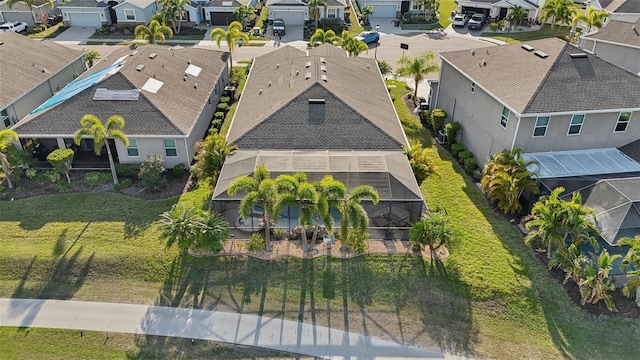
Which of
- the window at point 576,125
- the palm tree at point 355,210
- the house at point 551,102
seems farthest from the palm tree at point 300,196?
the window at point 576,125

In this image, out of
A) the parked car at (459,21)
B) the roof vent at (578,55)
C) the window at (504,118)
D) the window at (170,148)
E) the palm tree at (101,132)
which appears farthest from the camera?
the parked car at (459,21)

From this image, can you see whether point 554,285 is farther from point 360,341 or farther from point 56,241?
point 56,241

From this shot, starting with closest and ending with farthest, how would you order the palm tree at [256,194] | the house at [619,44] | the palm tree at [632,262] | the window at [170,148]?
the palm tree at [632,262] < the palm tree at [256,194] < the window at [170,148] < the house at [619,44]

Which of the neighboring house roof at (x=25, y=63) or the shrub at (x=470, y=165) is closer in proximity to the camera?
the shrub at (x=470, y=165)

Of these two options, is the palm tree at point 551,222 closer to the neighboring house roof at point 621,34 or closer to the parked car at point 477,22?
the neighboring house roof at point 621,34

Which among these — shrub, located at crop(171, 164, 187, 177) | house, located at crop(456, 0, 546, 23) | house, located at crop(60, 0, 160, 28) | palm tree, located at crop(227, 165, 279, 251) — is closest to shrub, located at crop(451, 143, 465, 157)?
palm tree, located at crop(227, 165, 279, 251)

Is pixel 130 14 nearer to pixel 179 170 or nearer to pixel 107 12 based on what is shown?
pixel 107 12

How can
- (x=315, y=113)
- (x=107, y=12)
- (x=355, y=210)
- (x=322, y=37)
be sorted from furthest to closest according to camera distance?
1. (x=107, y=12)
2. (x=322, y=37)
3. (x=315, y=113)
4. (x=355, y=210)

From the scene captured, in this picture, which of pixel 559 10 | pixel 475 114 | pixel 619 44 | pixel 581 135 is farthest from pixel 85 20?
pixel 619 44
